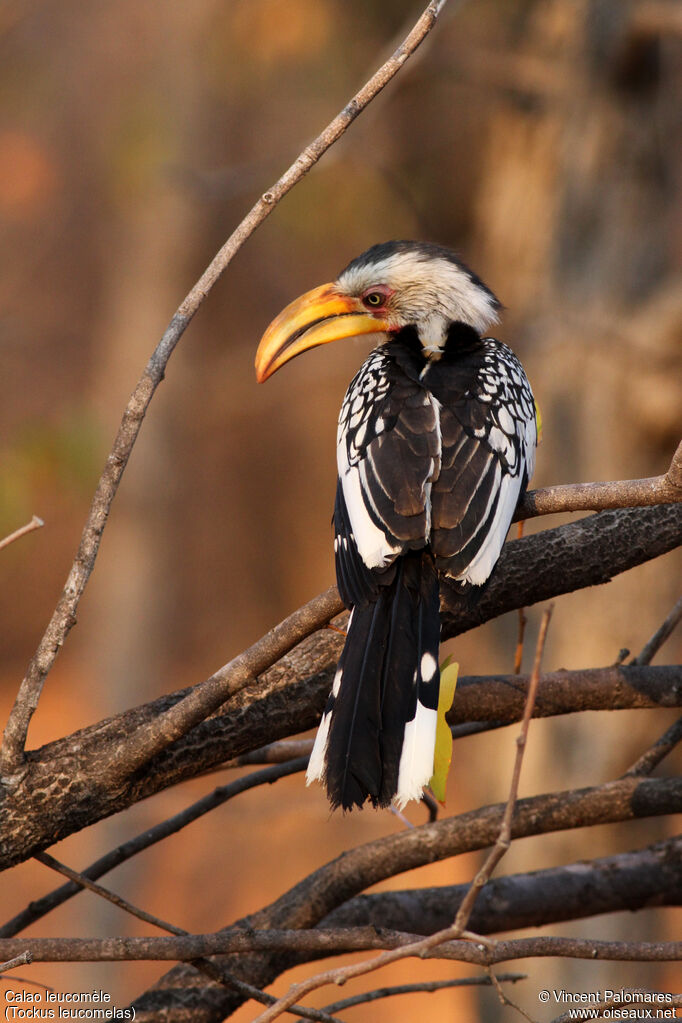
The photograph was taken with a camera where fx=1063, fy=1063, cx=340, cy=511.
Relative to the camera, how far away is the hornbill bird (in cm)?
172

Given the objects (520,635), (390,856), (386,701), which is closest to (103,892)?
(386,701)

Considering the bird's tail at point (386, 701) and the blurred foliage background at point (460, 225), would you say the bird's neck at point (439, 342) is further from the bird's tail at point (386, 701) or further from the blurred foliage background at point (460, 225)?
the blurred foliage background at point (460, 225)

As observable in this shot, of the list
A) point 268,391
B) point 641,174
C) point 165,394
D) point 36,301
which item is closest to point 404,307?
point 165,394

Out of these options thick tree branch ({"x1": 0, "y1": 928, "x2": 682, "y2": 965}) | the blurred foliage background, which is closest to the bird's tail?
thick tree branch ({"x1": 0, "y1": 928, "x2": 682, "y2": 965})

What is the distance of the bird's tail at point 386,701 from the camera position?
5.46 ft

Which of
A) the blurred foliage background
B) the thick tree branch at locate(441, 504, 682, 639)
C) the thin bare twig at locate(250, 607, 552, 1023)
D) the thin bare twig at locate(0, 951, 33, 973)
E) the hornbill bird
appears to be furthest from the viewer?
the blurred foliage background

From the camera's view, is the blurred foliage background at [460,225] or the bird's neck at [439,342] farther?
the blurred foliage background at [460,225]

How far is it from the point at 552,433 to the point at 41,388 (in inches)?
294

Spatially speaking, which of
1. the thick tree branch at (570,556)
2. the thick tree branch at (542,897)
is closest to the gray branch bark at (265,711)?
the thick tree branch at (570,556)

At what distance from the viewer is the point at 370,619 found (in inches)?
73.7

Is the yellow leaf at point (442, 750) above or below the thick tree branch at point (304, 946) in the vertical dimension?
above

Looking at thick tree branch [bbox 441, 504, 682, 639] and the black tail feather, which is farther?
thick tree branch [bbox 441, 504, 682, 639]

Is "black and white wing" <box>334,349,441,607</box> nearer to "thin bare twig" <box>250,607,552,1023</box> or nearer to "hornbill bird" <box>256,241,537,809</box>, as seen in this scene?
"hornbill bird" <box>256,241,537,809</box>

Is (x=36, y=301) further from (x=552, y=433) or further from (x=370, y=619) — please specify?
(x=370, y=619)
